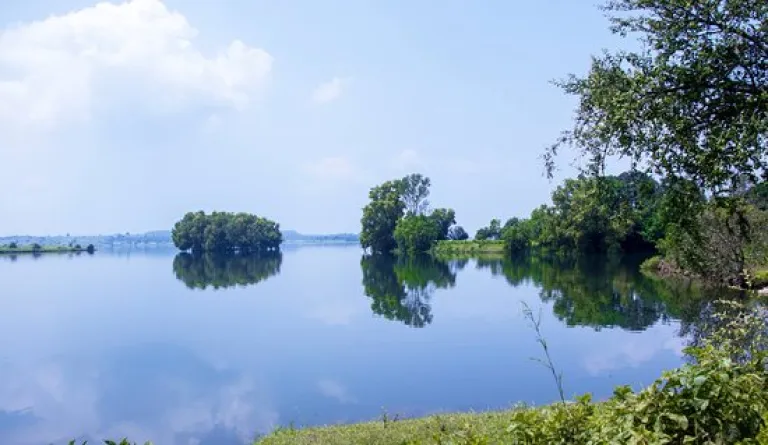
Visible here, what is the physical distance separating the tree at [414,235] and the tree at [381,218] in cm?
274

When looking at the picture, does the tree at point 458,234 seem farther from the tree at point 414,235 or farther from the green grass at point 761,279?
the green grass at point 761,279

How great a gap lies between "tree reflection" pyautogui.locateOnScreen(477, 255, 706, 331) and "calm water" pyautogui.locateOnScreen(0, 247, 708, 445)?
187mm

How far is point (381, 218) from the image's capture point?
11550 centimetres

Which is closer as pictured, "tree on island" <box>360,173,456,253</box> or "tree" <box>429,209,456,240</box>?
"tree on island" <box>360,173,456,253</box>

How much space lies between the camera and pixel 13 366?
22.1 meters

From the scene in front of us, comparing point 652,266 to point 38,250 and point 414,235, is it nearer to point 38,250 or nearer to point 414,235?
point 414,235

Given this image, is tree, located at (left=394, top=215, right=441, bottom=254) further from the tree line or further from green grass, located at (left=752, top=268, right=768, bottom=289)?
green grass, located at (left=752, top=268, right=768, bottom=289)

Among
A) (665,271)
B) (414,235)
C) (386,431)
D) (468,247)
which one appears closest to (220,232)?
(414,235)

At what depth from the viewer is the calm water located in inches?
617

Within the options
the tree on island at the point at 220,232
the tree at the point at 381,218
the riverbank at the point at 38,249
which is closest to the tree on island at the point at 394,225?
the tree at the point at 381,218

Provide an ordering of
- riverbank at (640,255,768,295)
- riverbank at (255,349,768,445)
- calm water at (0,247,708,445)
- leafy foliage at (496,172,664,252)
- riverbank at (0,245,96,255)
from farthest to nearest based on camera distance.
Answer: riverbank at (0,245,96,255) < leafy foliage at (496,172,664,252) < riverbank at (640,255,768,295) < calm water at (0,247,708,445) < riverbank at (255,349,768,445)

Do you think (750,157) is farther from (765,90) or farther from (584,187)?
(584,187)

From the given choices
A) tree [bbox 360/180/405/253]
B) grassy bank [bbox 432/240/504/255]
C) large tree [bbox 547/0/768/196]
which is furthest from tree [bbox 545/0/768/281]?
tree [bbox 360/180/405/253]

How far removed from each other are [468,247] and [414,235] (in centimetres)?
1061
